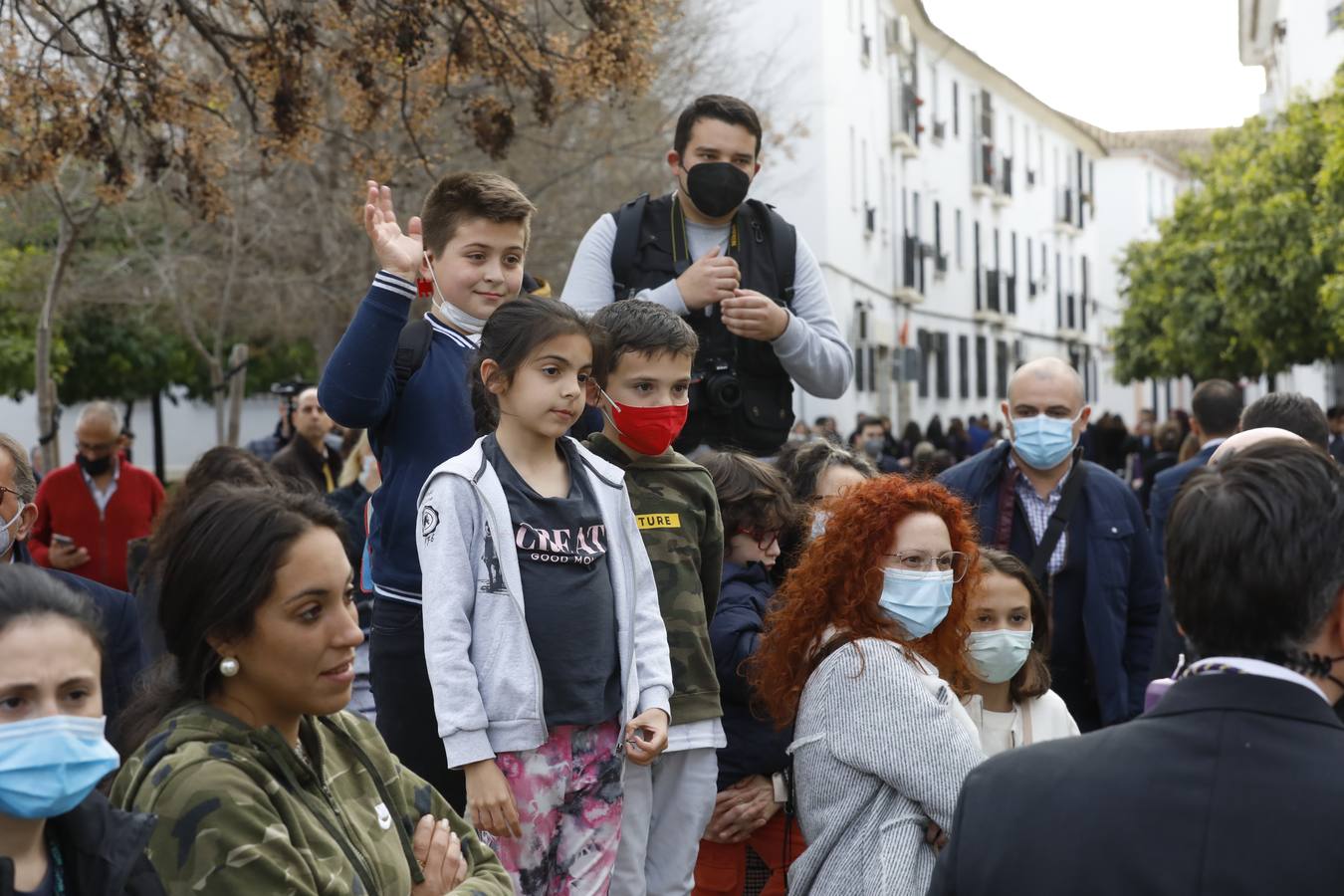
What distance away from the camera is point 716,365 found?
18.6ft

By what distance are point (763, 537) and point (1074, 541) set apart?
1.58 metres

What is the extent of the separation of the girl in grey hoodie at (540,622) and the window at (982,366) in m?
44.7

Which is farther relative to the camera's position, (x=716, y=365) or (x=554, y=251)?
(x=554, y=251)

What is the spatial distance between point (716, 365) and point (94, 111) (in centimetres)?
524

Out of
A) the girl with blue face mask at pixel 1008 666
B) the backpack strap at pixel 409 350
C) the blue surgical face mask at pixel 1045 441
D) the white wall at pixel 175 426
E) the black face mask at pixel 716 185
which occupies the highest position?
the black face mask at pixel 716 185

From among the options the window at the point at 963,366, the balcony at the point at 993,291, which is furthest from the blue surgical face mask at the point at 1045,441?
the balcony at the point at 993,291

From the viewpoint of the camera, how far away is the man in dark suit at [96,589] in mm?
4750

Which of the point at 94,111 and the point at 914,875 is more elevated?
the point at 94,111

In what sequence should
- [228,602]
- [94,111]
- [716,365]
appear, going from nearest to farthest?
[228,602] < [716,365] < [94,111]

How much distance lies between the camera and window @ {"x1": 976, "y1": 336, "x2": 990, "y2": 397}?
1907 inches

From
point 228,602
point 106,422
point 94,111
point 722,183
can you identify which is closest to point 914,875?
point 228,602

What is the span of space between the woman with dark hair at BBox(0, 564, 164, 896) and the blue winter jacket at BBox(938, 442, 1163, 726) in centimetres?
416

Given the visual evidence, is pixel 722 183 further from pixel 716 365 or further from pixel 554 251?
pixel 554 251

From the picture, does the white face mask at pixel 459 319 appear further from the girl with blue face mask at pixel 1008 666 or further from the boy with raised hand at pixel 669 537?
the girl with blue face mask at pixel 1008 666
